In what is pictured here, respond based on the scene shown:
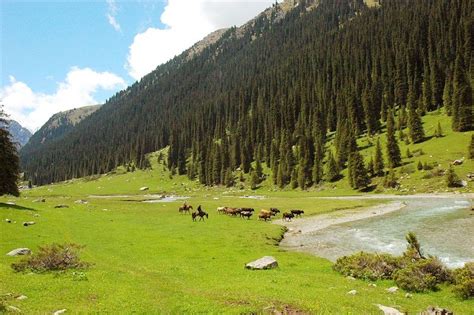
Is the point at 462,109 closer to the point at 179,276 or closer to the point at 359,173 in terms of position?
the point at 359,173

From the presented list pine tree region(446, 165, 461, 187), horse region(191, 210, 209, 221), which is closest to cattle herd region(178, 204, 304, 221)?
horse region(191, 210, 209, 221)

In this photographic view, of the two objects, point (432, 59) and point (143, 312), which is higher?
point (432, 59)

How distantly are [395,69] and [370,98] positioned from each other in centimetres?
2577

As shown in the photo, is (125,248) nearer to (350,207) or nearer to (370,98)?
(350,207)

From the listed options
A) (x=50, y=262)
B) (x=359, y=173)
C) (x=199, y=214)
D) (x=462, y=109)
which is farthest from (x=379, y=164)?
(x=50, y=262)

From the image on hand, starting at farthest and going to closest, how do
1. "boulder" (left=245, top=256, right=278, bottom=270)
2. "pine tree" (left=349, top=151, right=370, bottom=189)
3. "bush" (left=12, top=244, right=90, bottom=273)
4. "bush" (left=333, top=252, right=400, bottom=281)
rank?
"pine tree" (left=349, top=151, right=370, bottom=189) → "boulder" (left=245, top=256, right=278, bottom=270) → "bush" (left=333, top=252, right=400, bottom=281) → "bush" (left=12, top=244, right=90, bottom=273)

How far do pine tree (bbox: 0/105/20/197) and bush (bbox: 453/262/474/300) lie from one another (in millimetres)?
55934

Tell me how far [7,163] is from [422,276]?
183 ft

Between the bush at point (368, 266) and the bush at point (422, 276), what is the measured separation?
3.82 ft

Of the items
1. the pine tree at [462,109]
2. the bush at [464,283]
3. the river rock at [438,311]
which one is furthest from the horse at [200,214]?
the pine tree at [462,109]

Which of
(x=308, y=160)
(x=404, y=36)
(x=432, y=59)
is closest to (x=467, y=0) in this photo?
(x=404, y=36)

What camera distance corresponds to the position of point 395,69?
151m

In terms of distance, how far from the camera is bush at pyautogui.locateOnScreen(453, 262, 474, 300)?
63.3 feet

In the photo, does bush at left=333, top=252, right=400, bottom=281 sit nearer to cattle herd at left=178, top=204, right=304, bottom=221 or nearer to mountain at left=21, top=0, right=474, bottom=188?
cattle herd at left=178, top=204, right=304, bottom=221
